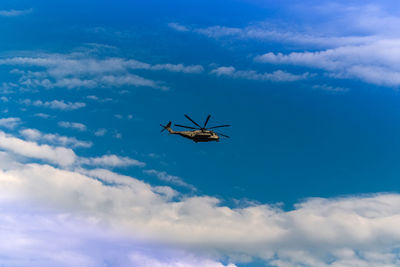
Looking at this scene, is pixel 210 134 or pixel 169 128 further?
pixel 169 128

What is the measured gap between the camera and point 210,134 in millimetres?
134625

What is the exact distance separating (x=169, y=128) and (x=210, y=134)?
23.3m

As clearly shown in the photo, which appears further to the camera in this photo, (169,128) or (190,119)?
(169,128)

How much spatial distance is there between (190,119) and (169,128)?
2238 cm

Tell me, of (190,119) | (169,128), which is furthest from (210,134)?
(169,128)

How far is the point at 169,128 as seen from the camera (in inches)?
5969

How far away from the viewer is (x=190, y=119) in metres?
131

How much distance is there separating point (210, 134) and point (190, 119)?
9276 mm

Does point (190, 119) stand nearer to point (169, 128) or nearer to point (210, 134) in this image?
point (210, 134)
